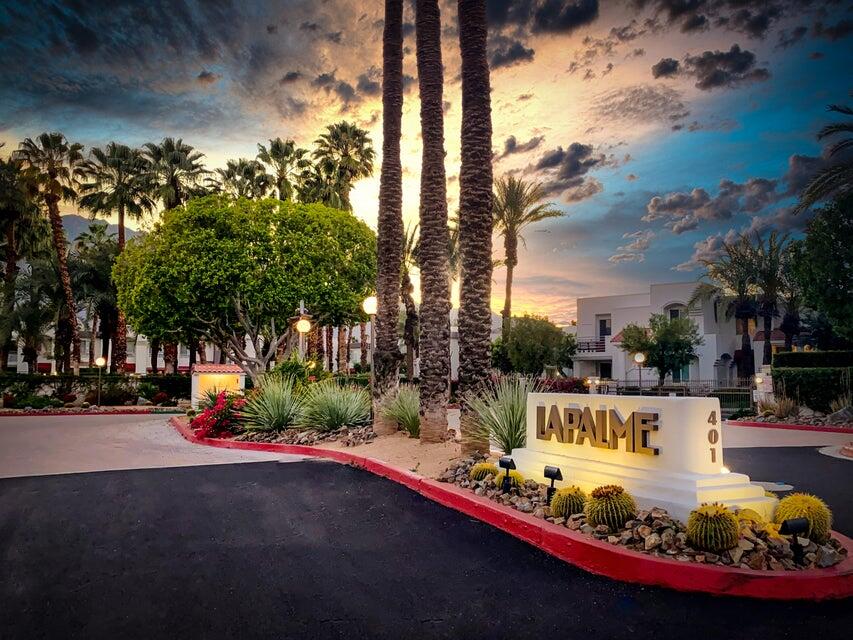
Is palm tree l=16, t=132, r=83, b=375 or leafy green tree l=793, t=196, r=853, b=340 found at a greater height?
palm tree l=16, t=132, r=83, b=375

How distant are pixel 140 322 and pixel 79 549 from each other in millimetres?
26058

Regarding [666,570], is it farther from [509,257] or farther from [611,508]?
[509,257]

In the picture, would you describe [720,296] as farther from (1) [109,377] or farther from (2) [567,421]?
(2) [567,421]

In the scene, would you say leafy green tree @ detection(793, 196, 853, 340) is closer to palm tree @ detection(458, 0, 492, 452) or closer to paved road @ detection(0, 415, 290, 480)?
palm tree @ detection(458, 0, 492, 452)

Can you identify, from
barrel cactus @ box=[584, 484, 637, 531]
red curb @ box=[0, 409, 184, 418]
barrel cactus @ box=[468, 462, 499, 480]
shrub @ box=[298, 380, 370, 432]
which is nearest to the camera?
barrel cactus @ box=[584, 484, 637, 531]

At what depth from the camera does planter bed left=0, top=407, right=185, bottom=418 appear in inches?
1124

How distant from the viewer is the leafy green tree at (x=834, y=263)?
84.0 feet

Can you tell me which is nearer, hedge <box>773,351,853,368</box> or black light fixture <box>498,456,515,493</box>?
black light fixture <box>498,456,515,493</box>

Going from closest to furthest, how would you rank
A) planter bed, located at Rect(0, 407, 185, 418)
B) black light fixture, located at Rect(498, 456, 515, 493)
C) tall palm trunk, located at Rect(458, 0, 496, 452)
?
black light fixture, located at Rect(498, 456, 515, 493)
tall palm trunk, located at Rect(458, 0, 496, 452)
planter bed, located at Rect(0, 407, 185, 418)

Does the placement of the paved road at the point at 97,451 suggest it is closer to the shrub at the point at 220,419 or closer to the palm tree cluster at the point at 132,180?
the shrub at the point at 220,419

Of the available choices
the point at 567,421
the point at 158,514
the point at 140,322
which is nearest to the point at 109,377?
the point at 140,322

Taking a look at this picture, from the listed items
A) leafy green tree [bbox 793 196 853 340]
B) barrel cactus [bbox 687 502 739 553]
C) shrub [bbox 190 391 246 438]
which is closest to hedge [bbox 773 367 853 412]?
leafy green tree [bbox 793 196 853 340]

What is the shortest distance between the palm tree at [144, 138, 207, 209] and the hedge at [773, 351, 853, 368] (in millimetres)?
36899

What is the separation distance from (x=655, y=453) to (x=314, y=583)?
11.4 feet
